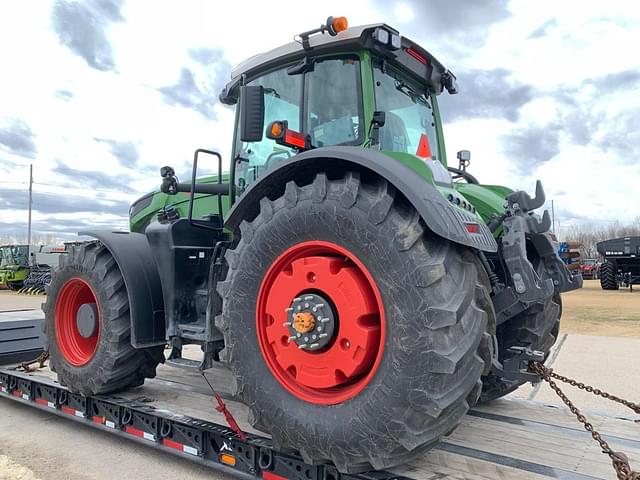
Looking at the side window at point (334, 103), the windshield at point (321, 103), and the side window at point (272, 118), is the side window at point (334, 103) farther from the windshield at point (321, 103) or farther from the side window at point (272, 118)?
the side window at point (272, 118)

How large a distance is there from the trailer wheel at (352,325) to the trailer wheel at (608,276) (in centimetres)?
2699

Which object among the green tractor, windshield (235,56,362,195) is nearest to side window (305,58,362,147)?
windshield (235,56,362,195)

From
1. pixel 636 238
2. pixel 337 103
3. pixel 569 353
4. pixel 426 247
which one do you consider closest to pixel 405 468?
pixel 426 247

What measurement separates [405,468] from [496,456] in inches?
24.4

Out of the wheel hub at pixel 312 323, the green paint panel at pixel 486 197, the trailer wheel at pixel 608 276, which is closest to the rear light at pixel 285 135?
the wheel hub at pixel 312 323

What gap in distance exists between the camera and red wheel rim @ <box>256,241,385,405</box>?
105 inches

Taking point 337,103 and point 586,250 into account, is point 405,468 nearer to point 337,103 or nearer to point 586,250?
point 337,103

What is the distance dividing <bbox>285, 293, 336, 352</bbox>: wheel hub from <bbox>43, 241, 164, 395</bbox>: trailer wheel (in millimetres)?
2034

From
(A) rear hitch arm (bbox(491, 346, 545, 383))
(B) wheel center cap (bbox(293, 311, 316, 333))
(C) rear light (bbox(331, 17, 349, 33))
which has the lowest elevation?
(A) rear hitch arm (bbox(491, 346, 545, 383))

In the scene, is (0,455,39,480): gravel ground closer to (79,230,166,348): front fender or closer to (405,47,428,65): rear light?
(79,230,166,348): front fender

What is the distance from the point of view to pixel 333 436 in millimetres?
2648

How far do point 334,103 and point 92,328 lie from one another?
9.65 ft

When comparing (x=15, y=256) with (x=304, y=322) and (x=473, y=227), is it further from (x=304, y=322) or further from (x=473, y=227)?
(x=473, y=227)

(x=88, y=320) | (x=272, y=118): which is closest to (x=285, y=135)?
(x=272, y=118)
